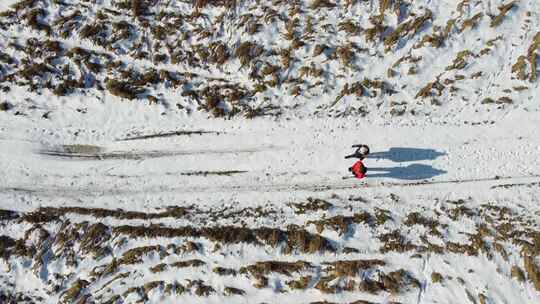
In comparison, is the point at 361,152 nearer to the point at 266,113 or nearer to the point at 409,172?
the point at 409,172

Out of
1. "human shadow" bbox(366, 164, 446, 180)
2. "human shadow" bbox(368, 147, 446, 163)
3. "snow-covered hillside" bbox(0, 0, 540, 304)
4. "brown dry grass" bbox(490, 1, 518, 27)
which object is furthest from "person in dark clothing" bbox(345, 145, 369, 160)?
"brown dry grass" bbox(490, 1, 518, 27)

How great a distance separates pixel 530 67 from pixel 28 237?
14.7 metres

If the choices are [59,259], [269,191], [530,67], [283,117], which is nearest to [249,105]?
[283,117]

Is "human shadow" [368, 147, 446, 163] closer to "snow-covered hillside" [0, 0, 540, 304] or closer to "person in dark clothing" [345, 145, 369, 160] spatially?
"snow-covered hillside" [0, 0, 540, 304]

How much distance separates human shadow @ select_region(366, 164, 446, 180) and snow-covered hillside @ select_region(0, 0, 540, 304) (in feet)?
0.13

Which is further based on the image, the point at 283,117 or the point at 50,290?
the point at 283,117

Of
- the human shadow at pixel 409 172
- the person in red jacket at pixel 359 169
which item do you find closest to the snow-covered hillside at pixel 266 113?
the human shadow at pixel 409 172

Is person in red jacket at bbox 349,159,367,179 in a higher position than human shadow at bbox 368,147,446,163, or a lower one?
lower

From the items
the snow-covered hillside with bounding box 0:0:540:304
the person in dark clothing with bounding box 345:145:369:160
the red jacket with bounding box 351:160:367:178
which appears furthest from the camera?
the snow-covered hillside with bounding box 0:0:540:304

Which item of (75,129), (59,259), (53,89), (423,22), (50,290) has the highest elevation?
(423,22)

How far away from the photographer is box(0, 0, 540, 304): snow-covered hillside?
1197 centimetres

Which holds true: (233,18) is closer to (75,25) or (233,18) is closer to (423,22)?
(75,25)

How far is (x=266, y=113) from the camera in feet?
40.3

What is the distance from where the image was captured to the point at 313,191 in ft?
39.6
